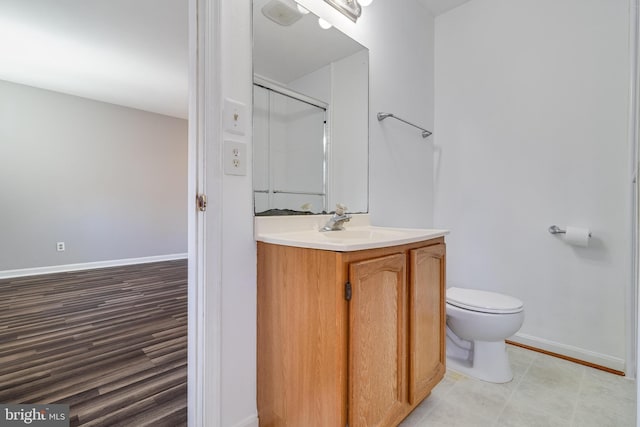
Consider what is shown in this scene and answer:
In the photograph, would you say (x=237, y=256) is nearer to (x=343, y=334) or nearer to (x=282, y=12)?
(x=343, y=334)

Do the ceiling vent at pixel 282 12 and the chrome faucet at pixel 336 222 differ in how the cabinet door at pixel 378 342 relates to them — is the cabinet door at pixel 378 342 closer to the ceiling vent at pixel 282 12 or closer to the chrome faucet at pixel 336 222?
the chrome faucet at pixel 336 222

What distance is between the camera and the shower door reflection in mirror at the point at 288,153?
120cm

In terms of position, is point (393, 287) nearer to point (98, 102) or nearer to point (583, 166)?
point (583, 166)

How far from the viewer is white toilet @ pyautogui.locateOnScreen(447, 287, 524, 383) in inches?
57.2

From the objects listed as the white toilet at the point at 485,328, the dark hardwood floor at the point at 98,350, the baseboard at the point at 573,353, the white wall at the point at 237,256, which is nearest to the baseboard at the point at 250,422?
the white wall at the point at 237,256

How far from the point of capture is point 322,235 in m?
1.28

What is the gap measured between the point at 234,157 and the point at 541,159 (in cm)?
198

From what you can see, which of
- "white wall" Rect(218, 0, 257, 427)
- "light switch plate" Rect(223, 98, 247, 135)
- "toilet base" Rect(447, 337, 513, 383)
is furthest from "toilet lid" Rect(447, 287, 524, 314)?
"light switch plate" Rect(223, 98, 247, 135)

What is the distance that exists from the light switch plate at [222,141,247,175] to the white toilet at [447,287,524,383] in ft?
4.51

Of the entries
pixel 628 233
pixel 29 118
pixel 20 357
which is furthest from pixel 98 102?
pixel 628 233

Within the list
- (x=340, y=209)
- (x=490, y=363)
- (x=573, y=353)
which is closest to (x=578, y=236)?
(x=573, y=353)

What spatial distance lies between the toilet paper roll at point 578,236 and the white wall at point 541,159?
3.1 inches

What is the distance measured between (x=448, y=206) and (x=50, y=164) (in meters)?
4.87

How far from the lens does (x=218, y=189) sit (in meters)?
1.04
